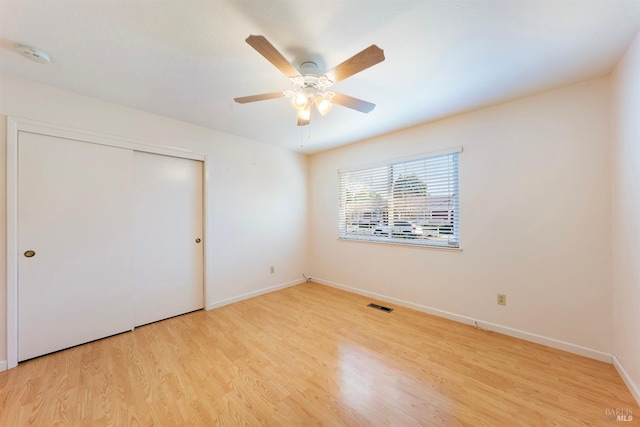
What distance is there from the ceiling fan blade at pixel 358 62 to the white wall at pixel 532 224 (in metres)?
1.97

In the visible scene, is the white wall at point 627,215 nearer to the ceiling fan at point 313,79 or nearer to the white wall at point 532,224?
the white wall at point 532,224

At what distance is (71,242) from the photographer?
7.63 feet

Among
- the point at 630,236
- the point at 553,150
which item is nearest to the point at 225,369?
the point at 630,236

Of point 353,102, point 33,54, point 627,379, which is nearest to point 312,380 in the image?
point 353,102

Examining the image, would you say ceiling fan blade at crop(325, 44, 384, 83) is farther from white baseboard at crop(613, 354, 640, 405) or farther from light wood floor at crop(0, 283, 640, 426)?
white baseboard at crop(613, 354, 640, 405)

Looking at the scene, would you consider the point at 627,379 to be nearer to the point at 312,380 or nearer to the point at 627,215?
the point at 627,215

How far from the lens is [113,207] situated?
100 inches

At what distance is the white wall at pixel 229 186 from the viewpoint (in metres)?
2.14

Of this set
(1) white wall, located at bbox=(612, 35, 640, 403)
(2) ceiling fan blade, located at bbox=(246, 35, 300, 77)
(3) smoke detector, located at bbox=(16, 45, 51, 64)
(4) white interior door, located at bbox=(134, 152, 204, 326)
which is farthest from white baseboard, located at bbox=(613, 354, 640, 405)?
(3) smoke detector, located at bbox=(16, 45, 51, 64)

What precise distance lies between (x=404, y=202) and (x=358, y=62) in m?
2.26

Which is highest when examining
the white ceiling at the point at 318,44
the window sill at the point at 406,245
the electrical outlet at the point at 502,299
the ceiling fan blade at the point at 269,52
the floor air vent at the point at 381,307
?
the white ceiling at the point at 318,44

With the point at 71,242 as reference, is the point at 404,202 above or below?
above

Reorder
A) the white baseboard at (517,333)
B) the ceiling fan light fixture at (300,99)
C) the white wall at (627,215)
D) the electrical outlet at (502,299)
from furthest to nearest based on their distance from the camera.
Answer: the electrical outlet at (502,299)
the white baseboard at (517,333)
the ceiling fan light fixture at (300,99)
the white wall at (627,215)

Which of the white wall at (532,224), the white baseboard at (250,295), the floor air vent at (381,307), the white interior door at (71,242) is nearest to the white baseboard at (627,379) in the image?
the white wall at (532,224)
